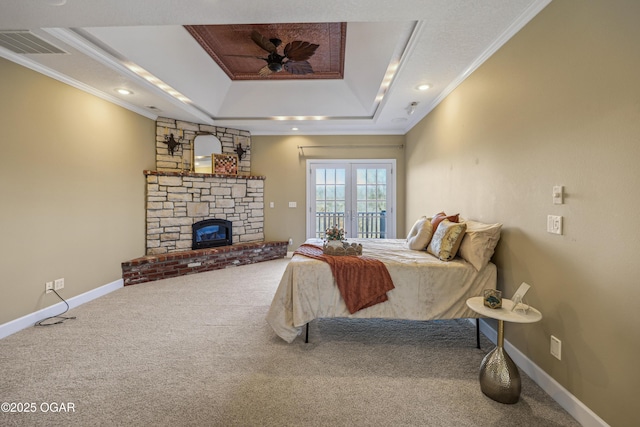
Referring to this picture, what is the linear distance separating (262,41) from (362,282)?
2723mm

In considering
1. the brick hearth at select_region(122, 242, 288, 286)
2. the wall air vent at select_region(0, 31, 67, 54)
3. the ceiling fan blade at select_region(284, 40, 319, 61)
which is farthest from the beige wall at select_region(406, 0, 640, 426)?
the brick hearth at select_region(122, 242, 288, 286)

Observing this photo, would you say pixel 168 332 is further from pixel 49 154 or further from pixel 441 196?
pixel 441 196

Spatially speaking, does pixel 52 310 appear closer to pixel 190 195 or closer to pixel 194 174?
pixel 190 195

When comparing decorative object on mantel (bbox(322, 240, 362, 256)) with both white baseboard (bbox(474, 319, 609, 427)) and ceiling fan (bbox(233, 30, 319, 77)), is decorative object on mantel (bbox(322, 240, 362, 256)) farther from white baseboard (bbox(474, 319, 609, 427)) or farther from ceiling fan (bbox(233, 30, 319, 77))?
ceiling fan (bbox(233, 30, 319, 77))

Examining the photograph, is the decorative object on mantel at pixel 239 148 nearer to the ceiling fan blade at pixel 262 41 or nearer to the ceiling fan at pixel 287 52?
the ceiling fan at pixel 287 52

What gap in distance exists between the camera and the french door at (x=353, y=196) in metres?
5.83

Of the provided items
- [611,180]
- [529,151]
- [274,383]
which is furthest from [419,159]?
[274,383]

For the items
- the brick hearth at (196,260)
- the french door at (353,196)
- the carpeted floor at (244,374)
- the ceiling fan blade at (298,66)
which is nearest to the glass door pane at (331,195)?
the french door at (353,196)

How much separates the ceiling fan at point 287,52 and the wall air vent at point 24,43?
6.00 ft

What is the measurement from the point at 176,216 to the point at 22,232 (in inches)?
83.4

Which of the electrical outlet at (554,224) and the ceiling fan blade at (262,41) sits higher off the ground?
the ceiling fan blade at (262,41)

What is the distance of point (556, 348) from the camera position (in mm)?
1742

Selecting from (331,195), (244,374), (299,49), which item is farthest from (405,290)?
(331,195)

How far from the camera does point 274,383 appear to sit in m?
1.90
